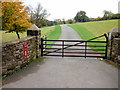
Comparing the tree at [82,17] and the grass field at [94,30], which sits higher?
the tree at [82,17]

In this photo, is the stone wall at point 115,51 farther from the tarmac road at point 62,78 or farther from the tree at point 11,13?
the tree at point 11,13

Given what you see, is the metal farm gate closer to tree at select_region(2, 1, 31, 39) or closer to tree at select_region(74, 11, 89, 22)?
tree at select_region(2, 1, 31, 39)

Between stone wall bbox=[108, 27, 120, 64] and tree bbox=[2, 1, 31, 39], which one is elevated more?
tree bbox=[2, 1, 31, 39]

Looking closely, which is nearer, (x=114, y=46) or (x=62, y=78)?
(x=62, y=78)

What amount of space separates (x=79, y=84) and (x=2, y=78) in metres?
2.81

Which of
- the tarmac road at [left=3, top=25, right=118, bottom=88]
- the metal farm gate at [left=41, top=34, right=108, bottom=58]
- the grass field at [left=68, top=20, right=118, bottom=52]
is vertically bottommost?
the tarmac road at [left=3, top=25, right=118, bottom=88]

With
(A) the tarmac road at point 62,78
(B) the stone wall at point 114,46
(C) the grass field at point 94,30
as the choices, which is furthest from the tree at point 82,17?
(A) the tarmac road at point 62,78

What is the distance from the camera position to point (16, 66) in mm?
4805

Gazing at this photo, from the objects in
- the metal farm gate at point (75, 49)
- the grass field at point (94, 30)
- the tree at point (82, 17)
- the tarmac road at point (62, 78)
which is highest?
the tree at point (82, 17)

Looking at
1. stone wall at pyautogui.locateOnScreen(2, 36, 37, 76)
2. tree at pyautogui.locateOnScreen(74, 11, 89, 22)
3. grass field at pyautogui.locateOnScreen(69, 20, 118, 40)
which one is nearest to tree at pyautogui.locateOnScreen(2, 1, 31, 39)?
stone wall at pyautogui.locateOnScreen(2, 36, 37, 76)

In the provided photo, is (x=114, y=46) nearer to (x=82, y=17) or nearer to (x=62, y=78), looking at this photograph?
(x=62, y=78)

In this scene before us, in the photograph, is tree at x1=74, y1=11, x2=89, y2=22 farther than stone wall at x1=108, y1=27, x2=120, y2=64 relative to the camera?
Yes

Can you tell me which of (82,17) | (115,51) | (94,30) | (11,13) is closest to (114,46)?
(115,51)

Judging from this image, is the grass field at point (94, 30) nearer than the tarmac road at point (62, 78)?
No
